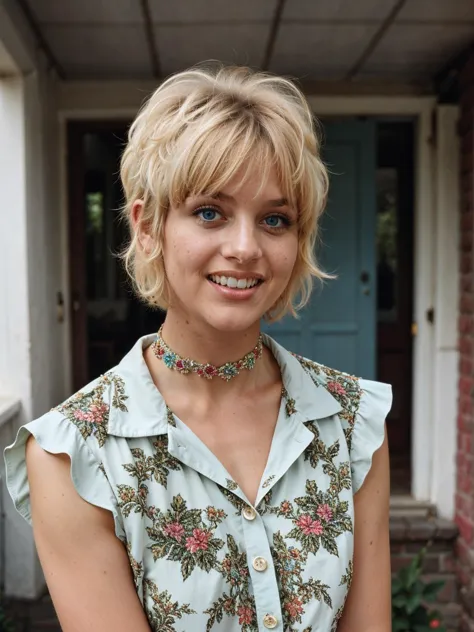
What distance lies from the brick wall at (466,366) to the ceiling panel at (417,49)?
0.12 meters

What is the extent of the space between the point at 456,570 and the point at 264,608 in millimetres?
2395

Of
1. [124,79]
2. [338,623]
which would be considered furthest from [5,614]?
[124,79]

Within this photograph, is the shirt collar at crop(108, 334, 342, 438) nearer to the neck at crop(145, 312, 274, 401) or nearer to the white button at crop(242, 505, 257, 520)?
the neck at crop(145, 312, 274, 401)

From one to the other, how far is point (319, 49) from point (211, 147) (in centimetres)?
212

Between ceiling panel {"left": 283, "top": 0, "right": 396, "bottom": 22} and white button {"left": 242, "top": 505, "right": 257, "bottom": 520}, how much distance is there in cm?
200

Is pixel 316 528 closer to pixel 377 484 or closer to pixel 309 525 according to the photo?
pixel 309 525

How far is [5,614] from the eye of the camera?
2.69 meters

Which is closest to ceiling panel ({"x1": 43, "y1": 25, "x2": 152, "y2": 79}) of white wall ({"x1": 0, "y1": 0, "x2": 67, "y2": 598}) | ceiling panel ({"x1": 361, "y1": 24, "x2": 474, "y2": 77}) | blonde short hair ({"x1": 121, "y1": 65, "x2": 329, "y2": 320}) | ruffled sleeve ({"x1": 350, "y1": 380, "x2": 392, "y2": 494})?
white wall ({"x1": 0, "y1": 0, "x2": 67, "y2": 598})

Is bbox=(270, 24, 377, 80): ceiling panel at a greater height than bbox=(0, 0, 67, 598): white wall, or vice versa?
bbox=(270, 24, 377, 80): ceiling panel

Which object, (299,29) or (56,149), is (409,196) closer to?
Answer: (299,29)

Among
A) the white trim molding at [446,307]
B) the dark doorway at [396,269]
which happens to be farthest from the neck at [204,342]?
the dark doorway at [396,269]

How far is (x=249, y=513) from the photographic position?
3.55 feet

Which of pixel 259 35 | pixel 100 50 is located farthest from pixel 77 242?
pixel 259 35

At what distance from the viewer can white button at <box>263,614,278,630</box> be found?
1052mm
